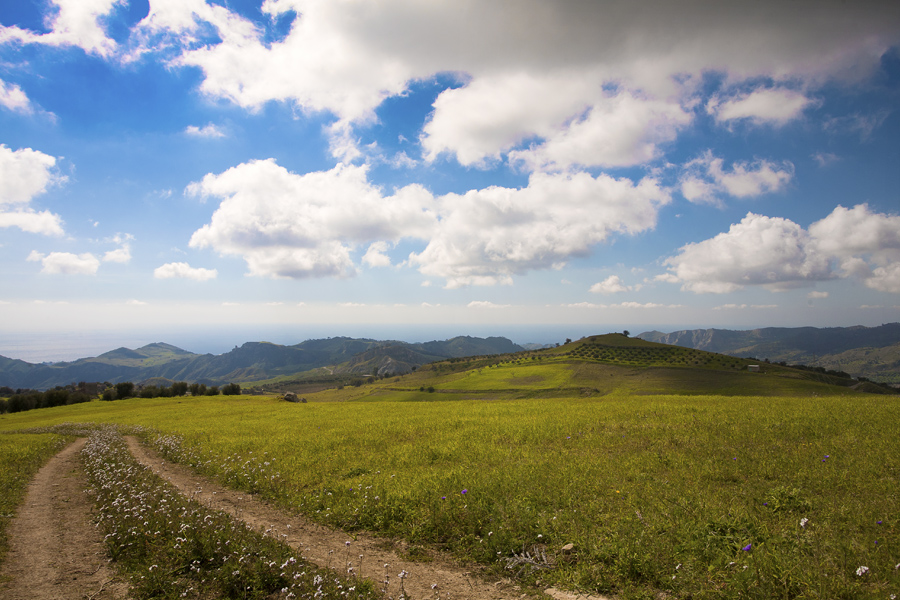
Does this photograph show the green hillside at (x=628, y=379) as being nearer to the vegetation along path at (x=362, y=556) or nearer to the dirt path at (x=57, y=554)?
the vegetation along path at (x=362, y=556)

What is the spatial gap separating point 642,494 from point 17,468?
87.8 feet

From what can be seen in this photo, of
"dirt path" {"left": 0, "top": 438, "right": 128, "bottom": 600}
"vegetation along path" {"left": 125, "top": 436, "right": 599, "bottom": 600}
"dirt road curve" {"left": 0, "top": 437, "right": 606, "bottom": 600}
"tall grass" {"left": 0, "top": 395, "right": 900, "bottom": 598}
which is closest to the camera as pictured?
"tall grass" {"left": 0, "top": 395, "right": 900, "bottom": 598}

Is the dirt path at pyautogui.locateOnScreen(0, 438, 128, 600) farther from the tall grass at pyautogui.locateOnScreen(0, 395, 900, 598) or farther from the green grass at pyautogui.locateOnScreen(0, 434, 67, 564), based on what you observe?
the tall grass at pyautogui.locateOnScreen(0, 395, 900, 598)

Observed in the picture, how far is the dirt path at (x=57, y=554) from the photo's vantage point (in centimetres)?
731

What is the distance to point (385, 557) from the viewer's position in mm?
8016

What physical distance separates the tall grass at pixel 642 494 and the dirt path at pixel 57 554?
387cm

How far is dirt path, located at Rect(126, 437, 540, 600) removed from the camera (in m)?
6.61

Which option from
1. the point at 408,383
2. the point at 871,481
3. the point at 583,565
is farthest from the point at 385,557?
the point at 408,383

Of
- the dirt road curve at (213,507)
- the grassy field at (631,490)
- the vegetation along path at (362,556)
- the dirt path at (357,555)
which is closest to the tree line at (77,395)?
the dirt road curve at (213,507)

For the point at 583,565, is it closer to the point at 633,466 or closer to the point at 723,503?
the point at 723,503


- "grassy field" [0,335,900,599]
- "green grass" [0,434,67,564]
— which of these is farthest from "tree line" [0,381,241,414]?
"grassy field" [0,335,900,599]

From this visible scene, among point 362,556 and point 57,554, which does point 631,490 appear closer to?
point 362,556

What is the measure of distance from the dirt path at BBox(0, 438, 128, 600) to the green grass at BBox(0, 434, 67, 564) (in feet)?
0.73

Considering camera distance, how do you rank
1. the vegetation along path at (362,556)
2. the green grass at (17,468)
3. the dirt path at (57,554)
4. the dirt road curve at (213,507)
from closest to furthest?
the vegetation along path at (362,556)
the dirt road curve at (213,507)
the dirt path at (57,554)
the green grass at (17,468)
